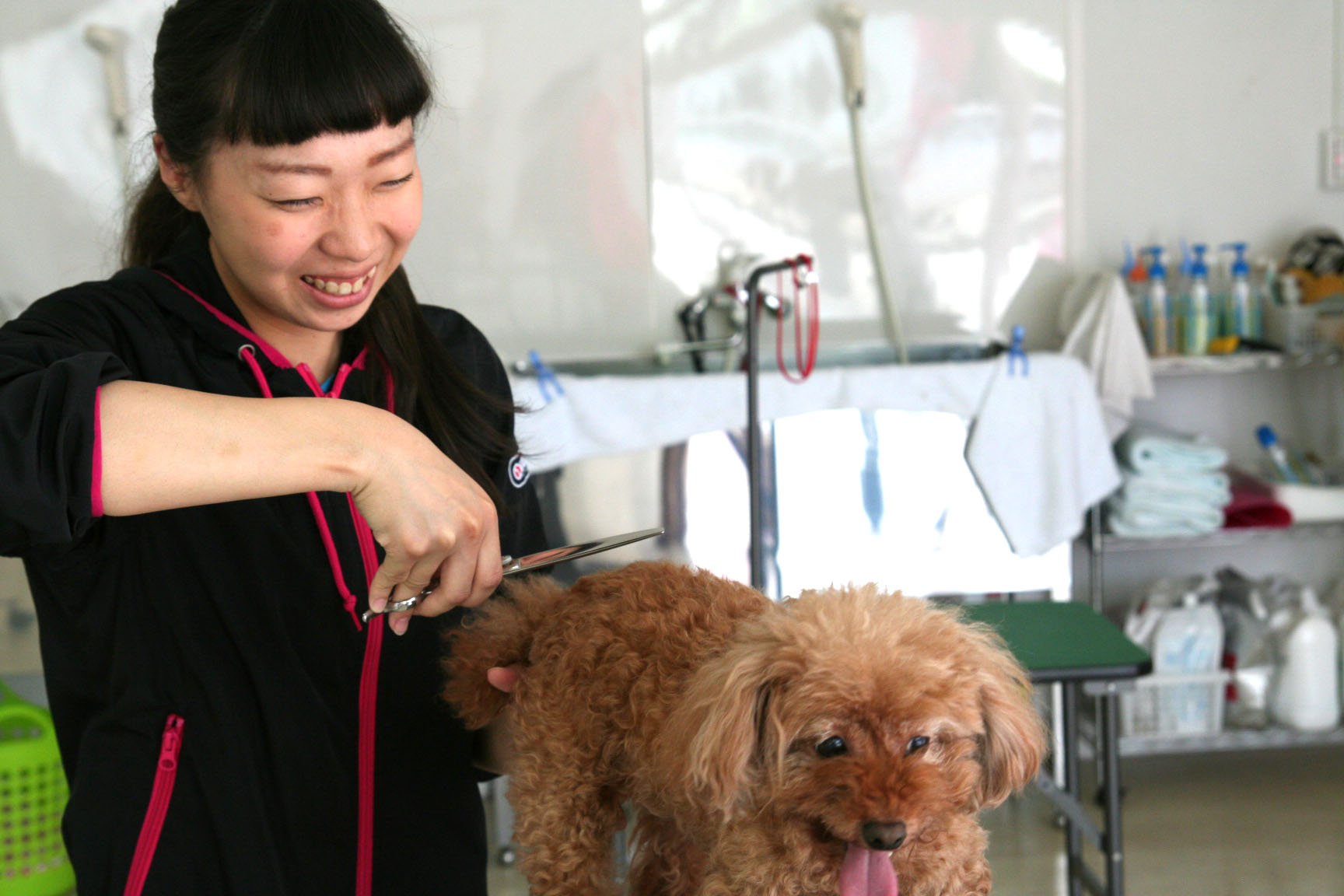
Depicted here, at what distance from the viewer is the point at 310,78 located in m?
0.83

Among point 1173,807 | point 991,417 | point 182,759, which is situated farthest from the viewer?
point 1173,807

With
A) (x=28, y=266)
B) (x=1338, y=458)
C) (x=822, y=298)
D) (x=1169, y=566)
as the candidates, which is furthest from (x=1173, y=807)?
(x=28, y=266)

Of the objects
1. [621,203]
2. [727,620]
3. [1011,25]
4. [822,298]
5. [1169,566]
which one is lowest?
[1169,566]

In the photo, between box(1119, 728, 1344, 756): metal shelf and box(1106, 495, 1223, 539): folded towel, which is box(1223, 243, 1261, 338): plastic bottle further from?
box(1119, 728, 1344, 756): metal shelf

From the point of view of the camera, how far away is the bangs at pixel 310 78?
2.73 ft

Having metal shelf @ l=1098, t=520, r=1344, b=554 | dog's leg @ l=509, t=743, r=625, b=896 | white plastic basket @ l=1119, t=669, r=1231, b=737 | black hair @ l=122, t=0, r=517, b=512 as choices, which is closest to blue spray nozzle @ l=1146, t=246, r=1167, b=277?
metal shelf @ l=1098, t=520, r=1344, b=554

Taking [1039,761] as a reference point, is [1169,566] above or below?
below

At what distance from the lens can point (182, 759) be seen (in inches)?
37.9

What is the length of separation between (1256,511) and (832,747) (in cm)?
281

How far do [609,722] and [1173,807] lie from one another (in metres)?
2.70

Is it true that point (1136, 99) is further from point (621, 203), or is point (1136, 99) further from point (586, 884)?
point (586, 884)

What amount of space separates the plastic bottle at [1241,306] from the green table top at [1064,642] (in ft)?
4.79

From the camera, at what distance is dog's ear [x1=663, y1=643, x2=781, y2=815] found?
0.73 m

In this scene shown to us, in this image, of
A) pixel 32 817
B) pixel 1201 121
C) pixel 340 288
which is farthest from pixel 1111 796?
pixel 1201 121
